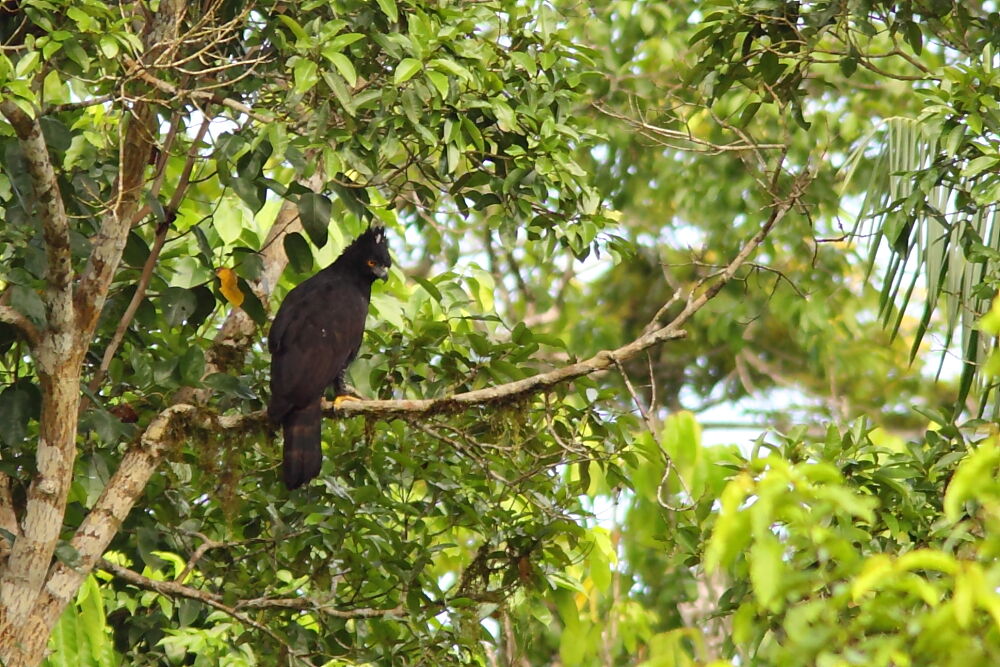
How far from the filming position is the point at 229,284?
412cm

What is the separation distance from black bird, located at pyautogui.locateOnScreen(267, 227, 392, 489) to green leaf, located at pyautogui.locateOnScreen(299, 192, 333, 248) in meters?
0.75

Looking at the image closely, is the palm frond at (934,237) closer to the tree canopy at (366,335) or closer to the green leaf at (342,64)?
the tree canopy at (366,335)

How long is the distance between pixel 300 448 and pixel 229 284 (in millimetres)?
615

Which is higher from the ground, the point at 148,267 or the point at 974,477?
the point at 974,477

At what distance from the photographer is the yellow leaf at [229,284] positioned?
13.5 ft

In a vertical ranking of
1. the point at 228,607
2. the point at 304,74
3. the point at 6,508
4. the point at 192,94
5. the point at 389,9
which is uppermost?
the point at 389,9

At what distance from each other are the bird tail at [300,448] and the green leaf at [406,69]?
1.31 meters

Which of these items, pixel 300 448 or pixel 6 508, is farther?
pixel 300 448

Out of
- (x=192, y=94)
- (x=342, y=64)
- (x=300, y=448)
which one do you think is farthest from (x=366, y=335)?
(x=342, y=64)

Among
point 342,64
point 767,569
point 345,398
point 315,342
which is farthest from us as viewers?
point 345,398

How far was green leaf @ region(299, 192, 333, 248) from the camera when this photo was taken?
3734 mm

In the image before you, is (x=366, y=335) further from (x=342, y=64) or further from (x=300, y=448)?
(x=342, y=64)

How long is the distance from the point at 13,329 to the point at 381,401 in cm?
117

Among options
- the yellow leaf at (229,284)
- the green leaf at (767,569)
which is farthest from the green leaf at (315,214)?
the green leaf at (767,569)
